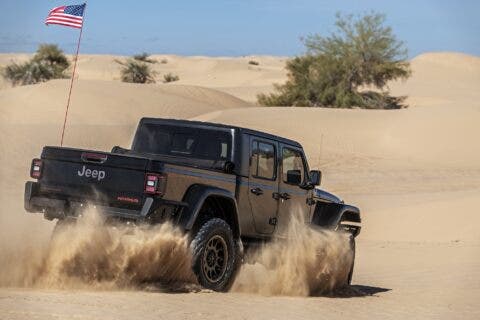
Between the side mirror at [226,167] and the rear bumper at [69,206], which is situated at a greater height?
the side mirror at [226,167]

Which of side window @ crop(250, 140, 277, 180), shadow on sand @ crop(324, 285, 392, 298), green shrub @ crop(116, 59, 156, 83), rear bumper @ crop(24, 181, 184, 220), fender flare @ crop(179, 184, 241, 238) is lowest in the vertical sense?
shadow on sand @ crop(324, 285, 392, 298)

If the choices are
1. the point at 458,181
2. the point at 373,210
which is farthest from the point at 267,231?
the point at 458,181

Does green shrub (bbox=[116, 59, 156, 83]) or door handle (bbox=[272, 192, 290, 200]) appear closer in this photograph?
door handle (bbox=[272, 192, 290, 200])

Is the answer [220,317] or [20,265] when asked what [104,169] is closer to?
[20,265]

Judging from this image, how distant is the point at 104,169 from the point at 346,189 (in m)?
18.7

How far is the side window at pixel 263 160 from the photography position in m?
9.48

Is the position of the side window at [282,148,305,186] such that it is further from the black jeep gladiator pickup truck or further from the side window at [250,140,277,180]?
the side window at [250,140,277,180]

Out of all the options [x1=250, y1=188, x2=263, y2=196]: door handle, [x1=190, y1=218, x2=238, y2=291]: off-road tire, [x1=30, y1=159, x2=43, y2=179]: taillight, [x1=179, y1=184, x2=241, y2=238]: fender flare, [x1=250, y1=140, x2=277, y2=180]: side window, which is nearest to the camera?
[x1=179, y1=184, x2=241, y2=238]: fender flare

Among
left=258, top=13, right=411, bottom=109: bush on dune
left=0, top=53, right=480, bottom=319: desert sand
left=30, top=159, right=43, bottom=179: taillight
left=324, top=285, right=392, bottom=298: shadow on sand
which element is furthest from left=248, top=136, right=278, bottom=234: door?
left=258, top=13, right=411, bottom=109: bush on dune

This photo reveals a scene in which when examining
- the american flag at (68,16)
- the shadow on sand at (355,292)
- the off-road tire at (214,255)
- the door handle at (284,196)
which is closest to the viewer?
the off-road tire at (214,255)

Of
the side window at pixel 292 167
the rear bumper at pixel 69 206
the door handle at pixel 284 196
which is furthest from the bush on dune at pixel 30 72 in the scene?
the rear bumper at pixel 69 206

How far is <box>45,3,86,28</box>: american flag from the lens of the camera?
54.3 feet

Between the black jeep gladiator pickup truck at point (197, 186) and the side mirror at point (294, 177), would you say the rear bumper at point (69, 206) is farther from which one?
the side mirror at point (294, 177)

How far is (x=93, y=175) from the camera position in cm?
820
